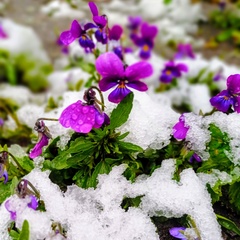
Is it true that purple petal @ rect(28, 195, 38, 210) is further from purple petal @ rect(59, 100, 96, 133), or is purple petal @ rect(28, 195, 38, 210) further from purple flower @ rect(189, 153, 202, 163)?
purple flower @ rect(189, 153, 202, 163)

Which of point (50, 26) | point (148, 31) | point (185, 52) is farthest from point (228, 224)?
point (50, 26)

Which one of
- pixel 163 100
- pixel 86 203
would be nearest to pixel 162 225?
pixel 86 203

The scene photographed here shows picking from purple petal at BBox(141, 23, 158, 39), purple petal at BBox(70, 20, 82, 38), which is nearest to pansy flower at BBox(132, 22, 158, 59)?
purple petal at BBox(141, 23, 158, 39)

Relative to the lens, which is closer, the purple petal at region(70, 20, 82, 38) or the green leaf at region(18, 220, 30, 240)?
the green leaf at region(18, 220, 30, 240)

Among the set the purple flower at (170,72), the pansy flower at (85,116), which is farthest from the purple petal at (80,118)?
the purple flower at (170,72)

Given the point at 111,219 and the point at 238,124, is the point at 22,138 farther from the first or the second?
the point at 238,124

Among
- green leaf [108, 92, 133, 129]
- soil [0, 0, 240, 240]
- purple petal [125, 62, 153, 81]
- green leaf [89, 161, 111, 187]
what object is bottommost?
soil [0, 0, 240, 240]
